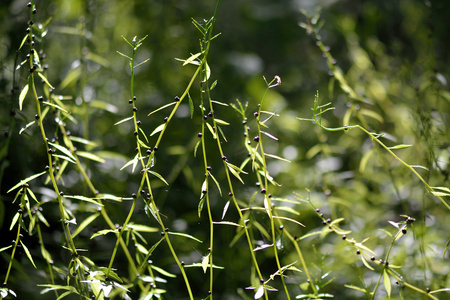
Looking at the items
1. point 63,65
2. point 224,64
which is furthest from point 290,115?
point 63,65

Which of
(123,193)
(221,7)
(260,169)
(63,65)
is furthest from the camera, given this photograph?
(221,7)

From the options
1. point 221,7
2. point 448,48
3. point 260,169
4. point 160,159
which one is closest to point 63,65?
point 160,159

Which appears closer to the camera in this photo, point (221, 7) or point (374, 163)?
point (374, 163)

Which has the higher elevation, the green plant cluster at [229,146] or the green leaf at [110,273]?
the green leaf at [110,273]

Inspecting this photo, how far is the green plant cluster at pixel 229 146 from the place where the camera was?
1.57 feet

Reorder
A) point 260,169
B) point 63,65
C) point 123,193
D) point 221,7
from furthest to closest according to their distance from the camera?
point 221,7 < point 63,65 < point 123,193 < point 260,169

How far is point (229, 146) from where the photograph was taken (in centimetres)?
67

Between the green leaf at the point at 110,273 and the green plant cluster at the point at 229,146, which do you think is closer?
the green leaf at the point at 110,273

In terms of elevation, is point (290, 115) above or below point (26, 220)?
below

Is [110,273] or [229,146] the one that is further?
[229,146]

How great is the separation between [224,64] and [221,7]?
0.59ft

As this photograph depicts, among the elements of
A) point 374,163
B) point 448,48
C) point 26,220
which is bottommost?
point 374,163

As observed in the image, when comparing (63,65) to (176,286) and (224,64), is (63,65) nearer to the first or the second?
(224,64)

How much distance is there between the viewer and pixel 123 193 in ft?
1.97
